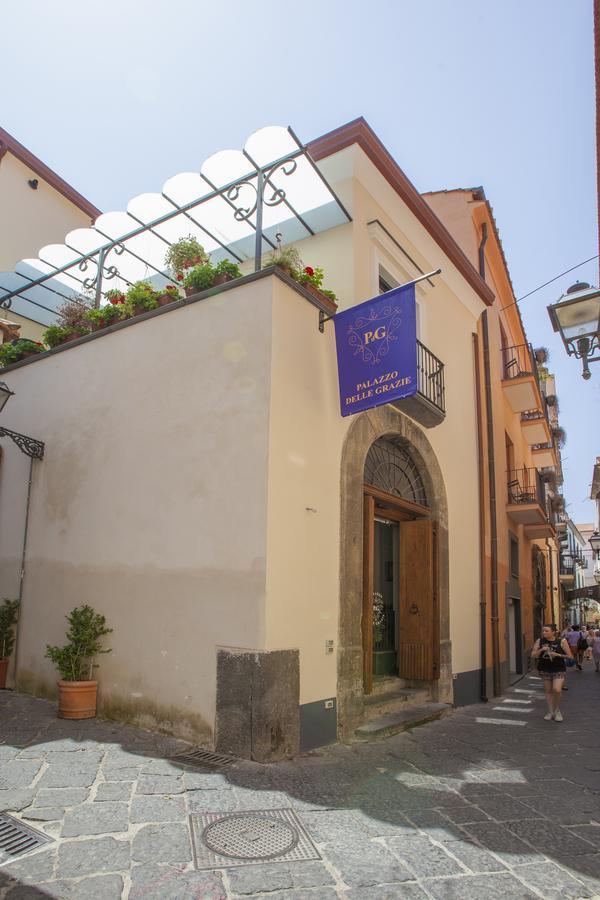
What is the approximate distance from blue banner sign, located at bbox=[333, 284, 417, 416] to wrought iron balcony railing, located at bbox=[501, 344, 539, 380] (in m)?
8.23

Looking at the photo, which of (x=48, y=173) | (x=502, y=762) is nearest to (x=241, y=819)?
(x=502, y=762)

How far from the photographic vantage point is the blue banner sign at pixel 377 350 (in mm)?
6145

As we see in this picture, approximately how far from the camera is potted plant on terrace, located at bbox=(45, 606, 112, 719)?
6.53 metres

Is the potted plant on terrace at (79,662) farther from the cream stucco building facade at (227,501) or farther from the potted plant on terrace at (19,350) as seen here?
the potted plant on terrace at (19,350)

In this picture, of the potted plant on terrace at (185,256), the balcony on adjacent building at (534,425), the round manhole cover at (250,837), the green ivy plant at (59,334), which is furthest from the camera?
the balcony on adjacent building at (534,425)

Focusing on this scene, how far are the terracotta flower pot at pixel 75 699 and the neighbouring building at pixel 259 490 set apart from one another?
205 mm

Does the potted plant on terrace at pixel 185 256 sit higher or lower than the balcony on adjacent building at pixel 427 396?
higher

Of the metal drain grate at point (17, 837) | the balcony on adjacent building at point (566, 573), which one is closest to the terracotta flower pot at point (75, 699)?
the metal drain grate at point (17, 837)

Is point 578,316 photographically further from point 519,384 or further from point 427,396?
point 519,384

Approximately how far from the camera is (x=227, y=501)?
6.01 m

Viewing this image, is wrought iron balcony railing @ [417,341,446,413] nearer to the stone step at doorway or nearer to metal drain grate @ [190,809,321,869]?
the stone step at doorway

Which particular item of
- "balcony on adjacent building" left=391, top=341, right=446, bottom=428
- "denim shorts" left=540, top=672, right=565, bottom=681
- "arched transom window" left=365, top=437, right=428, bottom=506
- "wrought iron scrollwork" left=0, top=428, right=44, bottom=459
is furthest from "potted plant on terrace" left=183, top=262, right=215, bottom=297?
"denim shorts" left=540, top=672, right=565, bottom=681

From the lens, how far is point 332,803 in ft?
14.6

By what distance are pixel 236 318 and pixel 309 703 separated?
384 cm
